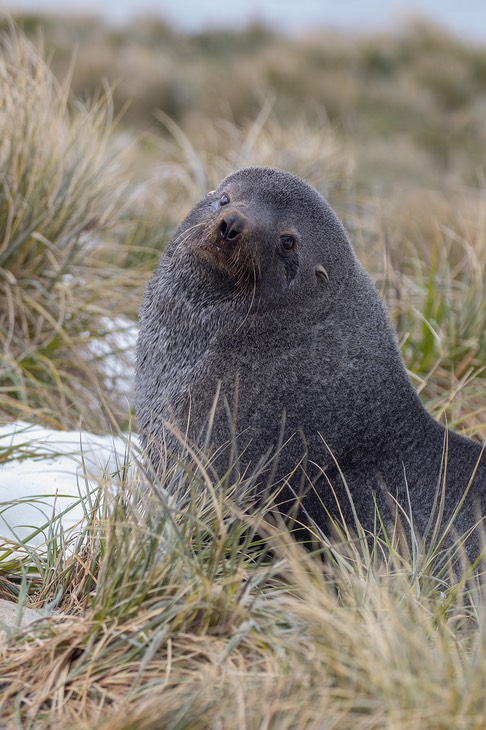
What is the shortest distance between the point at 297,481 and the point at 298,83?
12.7 m

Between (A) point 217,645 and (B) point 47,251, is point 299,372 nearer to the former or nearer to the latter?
(A) point 217,645

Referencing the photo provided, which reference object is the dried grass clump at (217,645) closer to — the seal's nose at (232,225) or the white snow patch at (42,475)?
the white snow patch at (42,475)

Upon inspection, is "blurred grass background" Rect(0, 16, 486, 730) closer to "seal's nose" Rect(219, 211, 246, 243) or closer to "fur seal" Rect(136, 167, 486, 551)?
"fur seal" Rect(136, 167, 486, 551)

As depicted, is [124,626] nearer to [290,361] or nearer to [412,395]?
[290,361]

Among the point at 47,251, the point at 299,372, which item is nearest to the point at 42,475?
the point at 299,372

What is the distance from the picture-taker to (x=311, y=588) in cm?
191

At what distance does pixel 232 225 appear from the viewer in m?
2.83

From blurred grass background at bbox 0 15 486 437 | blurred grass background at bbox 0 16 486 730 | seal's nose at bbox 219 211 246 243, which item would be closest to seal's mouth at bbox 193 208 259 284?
seal's nose at bbox 219 211 246 243

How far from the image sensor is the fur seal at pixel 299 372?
2844 millimetres

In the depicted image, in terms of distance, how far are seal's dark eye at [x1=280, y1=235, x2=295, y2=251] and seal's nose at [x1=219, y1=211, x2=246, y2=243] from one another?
16 centimetres

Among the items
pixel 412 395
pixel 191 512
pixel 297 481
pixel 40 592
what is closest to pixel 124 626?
pixel 191 512

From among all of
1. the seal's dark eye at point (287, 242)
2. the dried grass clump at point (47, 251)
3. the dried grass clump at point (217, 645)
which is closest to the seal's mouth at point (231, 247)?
the seal's dark eye at point (287, 242)

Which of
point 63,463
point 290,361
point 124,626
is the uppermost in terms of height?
point 290,361

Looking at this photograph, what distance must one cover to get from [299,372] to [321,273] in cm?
34
